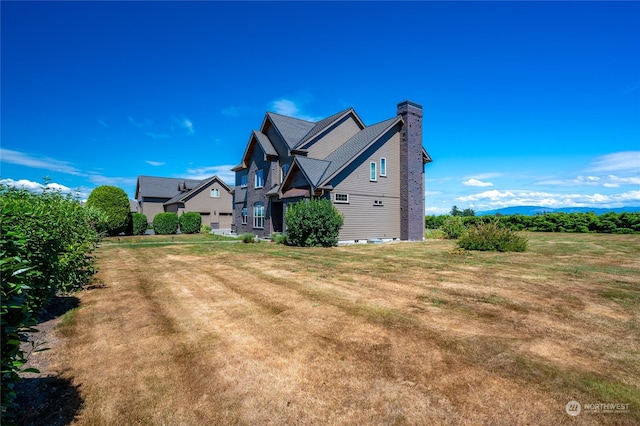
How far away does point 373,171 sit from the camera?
23.3 m

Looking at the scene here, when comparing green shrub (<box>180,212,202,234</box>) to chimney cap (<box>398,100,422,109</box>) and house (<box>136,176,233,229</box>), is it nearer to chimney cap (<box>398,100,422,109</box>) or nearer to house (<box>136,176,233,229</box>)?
house (<box>136,176,233,229</box>)

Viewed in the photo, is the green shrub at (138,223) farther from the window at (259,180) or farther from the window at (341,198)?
the window at (341,198)

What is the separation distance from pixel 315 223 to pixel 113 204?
21246mm

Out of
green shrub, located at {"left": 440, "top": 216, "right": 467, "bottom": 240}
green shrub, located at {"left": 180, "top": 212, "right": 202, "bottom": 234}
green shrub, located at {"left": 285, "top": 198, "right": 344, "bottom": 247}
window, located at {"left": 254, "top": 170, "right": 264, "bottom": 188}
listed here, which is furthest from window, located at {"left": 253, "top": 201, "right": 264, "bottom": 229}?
green shrub, located at {"left": 440, "top": 216, "right": 467, "bottom": 240}

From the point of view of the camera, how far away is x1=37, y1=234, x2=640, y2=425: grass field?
3.28 meters

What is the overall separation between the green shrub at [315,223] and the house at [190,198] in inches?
1011

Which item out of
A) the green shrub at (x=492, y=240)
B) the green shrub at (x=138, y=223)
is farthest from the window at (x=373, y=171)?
the green shrub at (x=138, y=223)

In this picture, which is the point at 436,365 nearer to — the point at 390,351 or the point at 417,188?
the point at 390,351

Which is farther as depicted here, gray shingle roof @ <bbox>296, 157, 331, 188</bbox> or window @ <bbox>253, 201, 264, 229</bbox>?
window @ <bbox>253, 201, 264, 229</bbox>

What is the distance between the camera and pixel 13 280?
10.3ft

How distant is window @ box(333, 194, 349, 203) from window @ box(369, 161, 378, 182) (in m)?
2.56

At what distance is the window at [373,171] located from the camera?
23156 millimetres

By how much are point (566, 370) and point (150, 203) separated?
55.4 m

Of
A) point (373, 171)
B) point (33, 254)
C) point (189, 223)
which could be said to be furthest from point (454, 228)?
point (189, 223)
